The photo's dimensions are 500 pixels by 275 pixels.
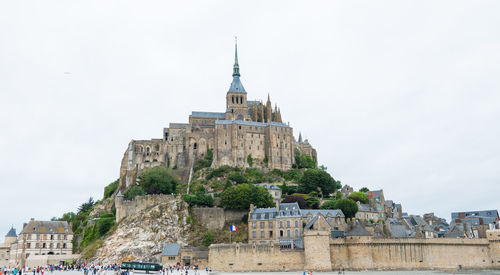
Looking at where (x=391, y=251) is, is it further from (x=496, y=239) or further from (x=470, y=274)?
(x=496, y=239)

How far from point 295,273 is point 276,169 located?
34951 millimetres

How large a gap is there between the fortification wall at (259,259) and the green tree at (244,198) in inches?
388

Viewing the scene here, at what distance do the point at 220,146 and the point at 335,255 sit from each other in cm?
3615

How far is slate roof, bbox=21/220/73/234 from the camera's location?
203 feet

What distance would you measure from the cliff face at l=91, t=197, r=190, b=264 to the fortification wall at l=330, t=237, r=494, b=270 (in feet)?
60.9

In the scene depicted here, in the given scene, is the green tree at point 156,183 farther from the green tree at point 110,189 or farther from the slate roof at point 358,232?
the slate roof at point 358,232

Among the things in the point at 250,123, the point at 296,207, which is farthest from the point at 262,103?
the point at 296,207

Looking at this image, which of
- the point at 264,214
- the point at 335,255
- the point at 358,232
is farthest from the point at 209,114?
the point at 335,255

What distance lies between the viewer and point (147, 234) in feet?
185

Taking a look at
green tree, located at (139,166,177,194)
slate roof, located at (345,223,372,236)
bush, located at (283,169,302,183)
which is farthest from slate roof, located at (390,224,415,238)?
green tree, located at (139,166,177,194)

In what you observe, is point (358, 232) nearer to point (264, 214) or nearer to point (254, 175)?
point (264, 214)

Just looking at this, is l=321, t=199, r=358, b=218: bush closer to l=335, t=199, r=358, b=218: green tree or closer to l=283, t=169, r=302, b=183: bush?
l=335, t=199, r=358, b=218: green tree

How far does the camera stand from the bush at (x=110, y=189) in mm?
81625

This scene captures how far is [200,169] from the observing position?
262 feet
